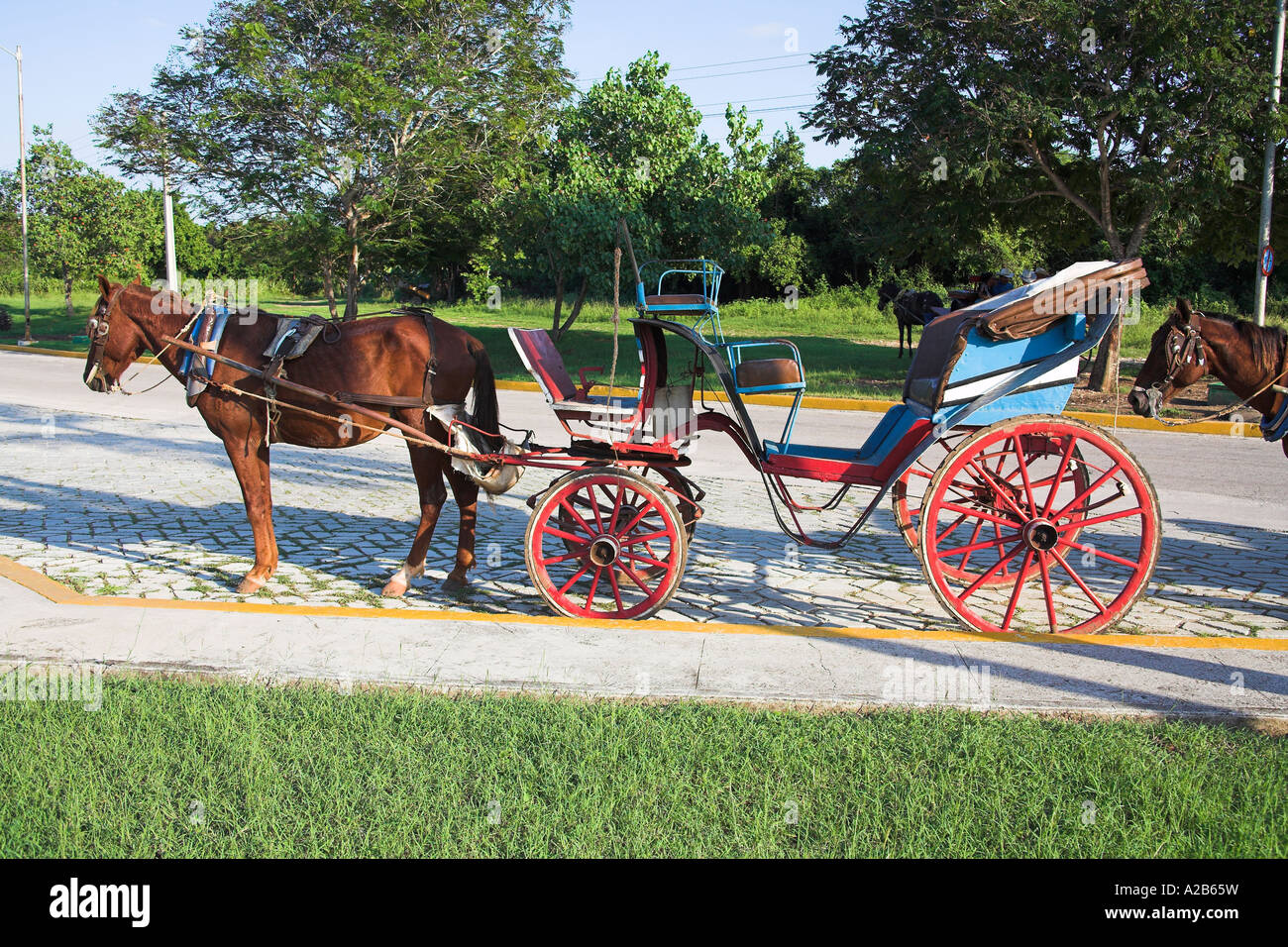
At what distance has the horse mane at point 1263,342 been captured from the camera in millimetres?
6254

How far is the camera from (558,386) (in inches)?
239

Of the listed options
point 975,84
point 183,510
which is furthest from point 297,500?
point 975,84

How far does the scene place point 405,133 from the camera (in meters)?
21.1

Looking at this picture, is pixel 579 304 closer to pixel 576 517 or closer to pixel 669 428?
pixel 576 517

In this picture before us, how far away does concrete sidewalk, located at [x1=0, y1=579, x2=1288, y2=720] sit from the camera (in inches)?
180

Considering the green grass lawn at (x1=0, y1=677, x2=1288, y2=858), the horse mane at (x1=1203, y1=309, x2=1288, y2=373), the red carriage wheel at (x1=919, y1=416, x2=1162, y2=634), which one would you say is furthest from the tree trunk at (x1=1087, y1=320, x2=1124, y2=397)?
the green grass lawn at (x1=0, y1=677, x2=1288, y2=858)

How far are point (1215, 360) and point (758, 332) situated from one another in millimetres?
25396

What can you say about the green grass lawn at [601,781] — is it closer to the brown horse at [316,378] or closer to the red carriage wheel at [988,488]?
the red carriage wheel at [988,488]

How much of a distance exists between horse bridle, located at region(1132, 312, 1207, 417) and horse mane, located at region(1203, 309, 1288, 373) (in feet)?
0.65

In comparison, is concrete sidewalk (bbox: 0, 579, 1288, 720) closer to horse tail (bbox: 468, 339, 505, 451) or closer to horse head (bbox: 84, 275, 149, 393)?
horse tail (bbox: 468, 339, 505, 451)

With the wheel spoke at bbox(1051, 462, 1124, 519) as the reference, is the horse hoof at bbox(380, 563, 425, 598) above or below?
below

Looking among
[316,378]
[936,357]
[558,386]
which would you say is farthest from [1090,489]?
[316,378]

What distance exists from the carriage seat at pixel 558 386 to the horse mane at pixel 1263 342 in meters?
3.66

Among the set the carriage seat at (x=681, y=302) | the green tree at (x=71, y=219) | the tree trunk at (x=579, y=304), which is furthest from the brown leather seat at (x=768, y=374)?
the green tree at (x=71, y=219)
